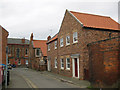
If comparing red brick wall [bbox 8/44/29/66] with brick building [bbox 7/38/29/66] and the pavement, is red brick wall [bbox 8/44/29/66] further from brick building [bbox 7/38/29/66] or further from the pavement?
the pavement

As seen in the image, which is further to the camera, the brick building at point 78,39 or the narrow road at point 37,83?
the brick building at point 78,39

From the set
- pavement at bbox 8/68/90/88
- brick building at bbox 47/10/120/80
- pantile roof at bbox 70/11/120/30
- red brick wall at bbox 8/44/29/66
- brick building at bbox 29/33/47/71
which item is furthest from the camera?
red brick wall at bbox 8/44/29/66

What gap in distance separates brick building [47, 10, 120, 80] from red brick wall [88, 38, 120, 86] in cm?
374

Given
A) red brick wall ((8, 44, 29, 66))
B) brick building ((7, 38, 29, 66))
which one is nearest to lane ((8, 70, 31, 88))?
brick building ((7, 38, 29, 66))

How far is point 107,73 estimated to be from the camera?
973 centimetres

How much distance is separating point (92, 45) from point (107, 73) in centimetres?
262

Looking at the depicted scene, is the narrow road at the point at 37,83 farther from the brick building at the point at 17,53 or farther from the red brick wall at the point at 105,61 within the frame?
the brick building at the point at 17,53

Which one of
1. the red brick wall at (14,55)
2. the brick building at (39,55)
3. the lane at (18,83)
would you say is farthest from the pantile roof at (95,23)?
the red brick wall at (14,55)

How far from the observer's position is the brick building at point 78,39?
15.7 meters

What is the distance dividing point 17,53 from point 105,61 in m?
48.9

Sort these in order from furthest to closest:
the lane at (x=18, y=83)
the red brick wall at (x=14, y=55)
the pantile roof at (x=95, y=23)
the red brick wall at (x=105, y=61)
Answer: the red brick wall at (x=14, y=55)
the pantile roof at (x=95, y=23)
the lane at (x=18, y=83)
the red brick wall at (x=105, y=61)

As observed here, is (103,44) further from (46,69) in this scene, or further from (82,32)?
(46,69)

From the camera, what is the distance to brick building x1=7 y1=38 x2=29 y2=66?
53906mm

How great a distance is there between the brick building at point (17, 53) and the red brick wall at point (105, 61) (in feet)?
150
